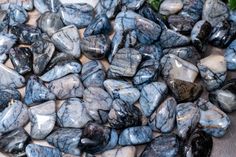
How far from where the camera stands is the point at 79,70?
2.76ft

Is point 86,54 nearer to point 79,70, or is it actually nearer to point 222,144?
point 79,70

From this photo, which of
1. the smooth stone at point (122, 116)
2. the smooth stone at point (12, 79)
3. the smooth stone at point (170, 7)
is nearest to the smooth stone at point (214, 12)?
the smooth stone at point (170, 7)

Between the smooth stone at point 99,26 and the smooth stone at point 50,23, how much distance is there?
0.06m

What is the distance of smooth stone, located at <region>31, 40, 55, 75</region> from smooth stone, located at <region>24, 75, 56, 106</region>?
0.13ft

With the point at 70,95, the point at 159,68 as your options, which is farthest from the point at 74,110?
the point at 159,68

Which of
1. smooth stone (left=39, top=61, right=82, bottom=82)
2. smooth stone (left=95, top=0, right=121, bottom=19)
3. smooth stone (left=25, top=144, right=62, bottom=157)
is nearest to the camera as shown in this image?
smooth stone (left=25, top=144, right=62, bottom=157)

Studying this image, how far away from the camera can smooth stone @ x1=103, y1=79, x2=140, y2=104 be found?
2.59 feet

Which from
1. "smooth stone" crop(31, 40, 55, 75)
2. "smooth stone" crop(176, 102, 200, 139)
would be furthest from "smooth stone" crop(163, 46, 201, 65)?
"smooth stone" crop(31, 40, 55, 75)

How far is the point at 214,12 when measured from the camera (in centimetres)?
91

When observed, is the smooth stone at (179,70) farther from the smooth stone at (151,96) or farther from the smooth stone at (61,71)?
the smooth stone at (61,71)

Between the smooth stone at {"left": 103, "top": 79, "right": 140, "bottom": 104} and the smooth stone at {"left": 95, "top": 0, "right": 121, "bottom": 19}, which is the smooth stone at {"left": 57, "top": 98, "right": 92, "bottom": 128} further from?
the smooth stone at {"left": 95, "top": 0, "right": 121, "bottom": 19}

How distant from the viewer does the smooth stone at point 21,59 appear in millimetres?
844

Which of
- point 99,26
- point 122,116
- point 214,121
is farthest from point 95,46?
point 214,121

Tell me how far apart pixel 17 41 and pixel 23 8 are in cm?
9
